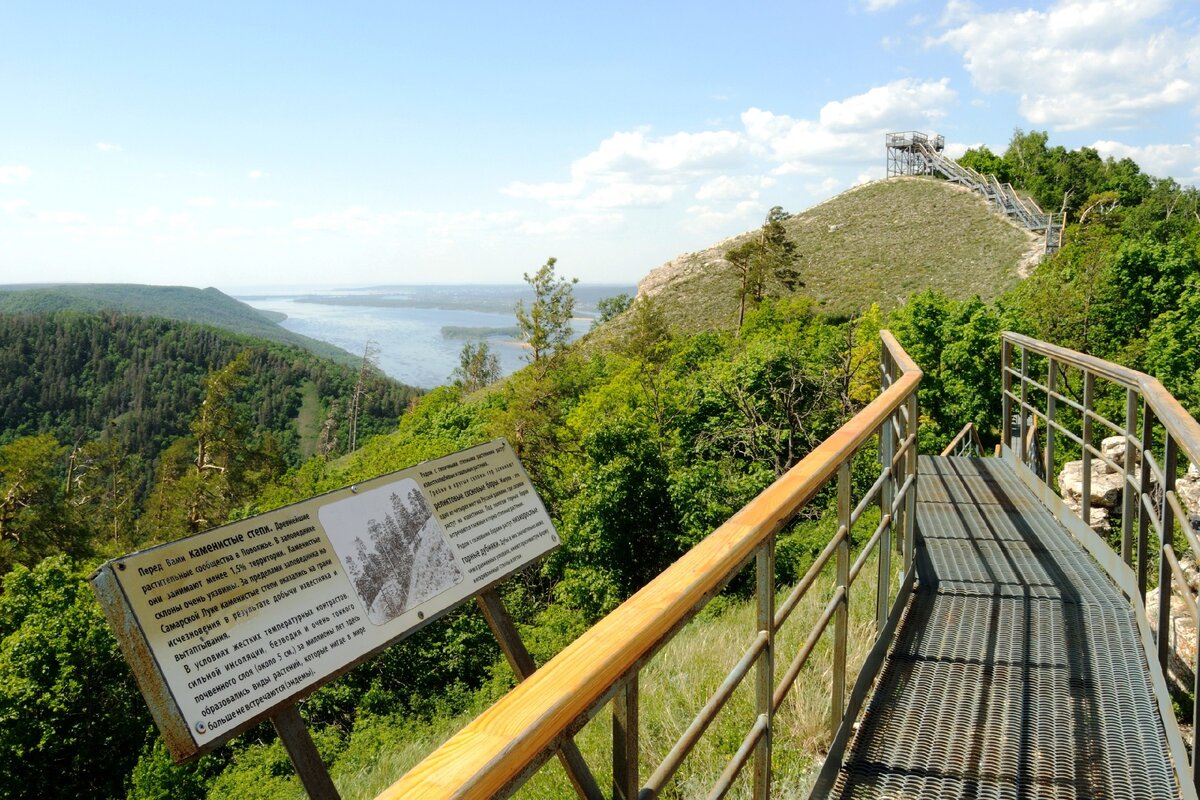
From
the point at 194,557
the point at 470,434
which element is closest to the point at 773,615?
the point at 194,557

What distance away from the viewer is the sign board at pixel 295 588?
4.98ft

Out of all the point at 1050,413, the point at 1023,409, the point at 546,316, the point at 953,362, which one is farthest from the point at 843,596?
the point at 546,316

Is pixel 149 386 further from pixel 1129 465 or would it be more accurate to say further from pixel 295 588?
pixel 295 588

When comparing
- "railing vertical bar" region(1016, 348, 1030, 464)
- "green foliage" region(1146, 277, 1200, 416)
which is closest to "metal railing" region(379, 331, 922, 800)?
"railing vertical bar" region(1016, 348, 1030, 464)

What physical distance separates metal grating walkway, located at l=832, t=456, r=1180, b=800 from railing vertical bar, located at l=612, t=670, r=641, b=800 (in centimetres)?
158

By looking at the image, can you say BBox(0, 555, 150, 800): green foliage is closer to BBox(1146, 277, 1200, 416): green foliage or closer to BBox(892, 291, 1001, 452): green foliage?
BBox(892, 291, 1001, 452): green foliage

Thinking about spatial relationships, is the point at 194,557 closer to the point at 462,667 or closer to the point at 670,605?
A: the point at 670,605

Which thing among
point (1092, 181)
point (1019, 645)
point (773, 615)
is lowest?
point (1019, 645)

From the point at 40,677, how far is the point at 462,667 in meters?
13.6

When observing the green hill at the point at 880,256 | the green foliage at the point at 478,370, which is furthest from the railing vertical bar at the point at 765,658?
the green foliage at the point at 478,370

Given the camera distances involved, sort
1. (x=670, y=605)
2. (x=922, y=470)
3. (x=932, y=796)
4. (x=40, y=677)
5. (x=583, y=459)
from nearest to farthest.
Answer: (x=670, y=605) < (x=932, y=796) < (x=922, y=470) < (x=40, y=677) < (x=583, y=459)

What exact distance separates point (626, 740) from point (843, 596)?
1.56 m

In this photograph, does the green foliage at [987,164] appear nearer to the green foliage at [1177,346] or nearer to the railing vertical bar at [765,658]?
the green foliage at [1177,346]

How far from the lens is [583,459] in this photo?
123ft
